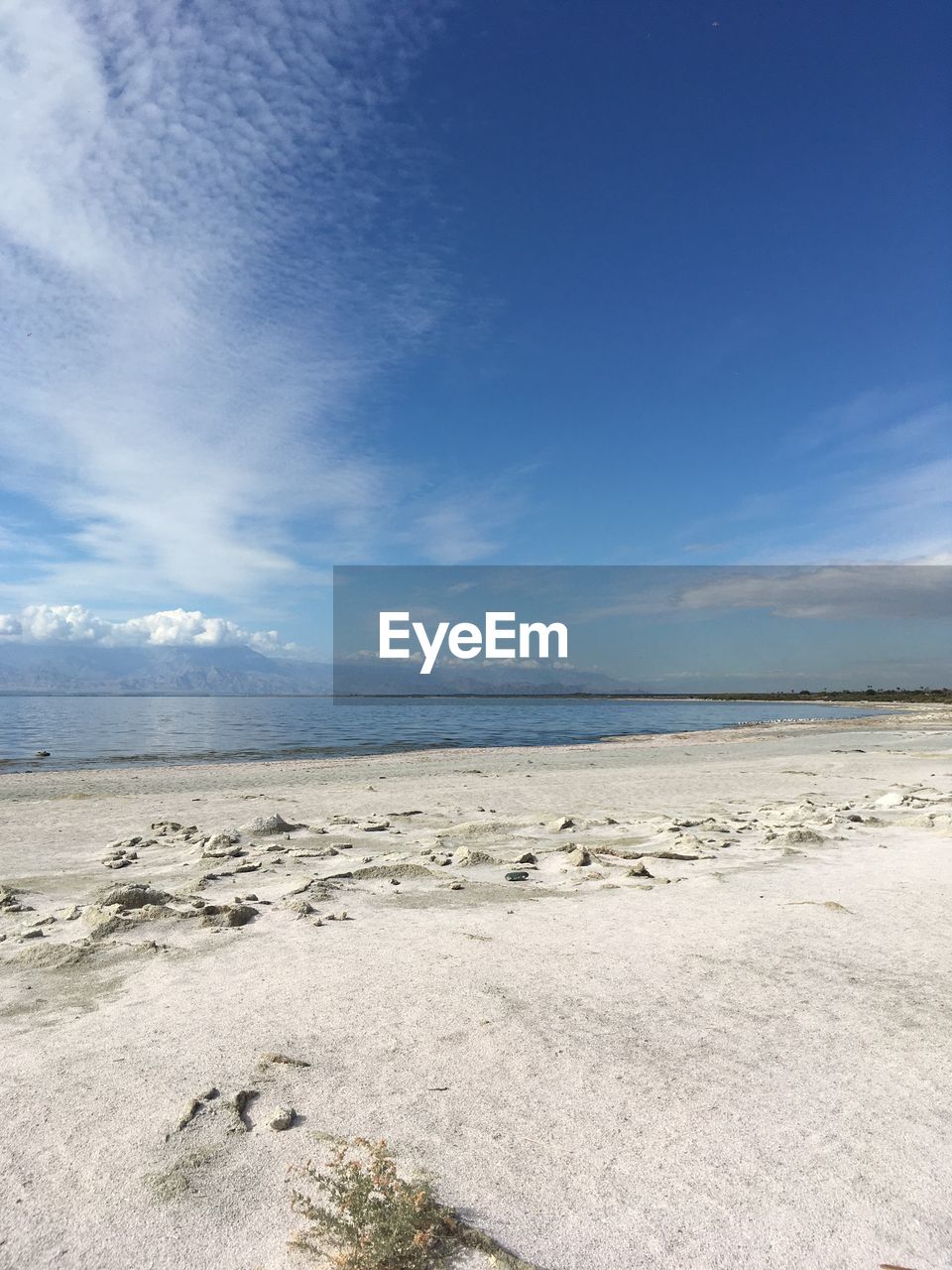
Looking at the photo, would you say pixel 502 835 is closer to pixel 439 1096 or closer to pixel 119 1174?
pixel 439 1096

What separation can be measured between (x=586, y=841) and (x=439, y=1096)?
609 cm

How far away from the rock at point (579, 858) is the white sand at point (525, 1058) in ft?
0.43

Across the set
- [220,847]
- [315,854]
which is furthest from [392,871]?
[220,847]

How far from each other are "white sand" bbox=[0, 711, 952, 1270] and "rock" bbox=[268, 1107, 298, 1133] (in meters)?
0.04

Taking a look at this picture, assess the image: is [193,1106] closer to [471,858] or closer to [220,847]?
[471,858]

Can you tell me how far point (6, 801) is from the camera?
1445 cm

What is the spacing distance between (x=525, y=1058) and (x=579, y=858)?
14.1 feet

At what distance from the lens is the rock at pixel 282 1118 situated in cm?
276

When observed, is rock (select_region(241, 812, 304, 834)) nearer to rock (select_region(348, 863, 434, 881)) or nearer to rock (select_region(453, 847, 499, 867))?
rock (select_region(348, 863, 434, 881))

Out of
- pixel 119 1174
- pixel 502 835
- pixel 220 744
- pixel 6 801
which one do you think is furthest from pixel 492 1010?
pixel 220 744

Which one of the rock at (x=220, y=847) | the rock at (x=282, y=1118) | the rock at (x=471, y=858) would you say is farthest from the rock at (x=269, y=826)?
the rock at (x=282, y=1118)

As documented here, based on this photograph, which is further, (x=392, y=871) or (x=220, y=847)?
(x=220, y=847)

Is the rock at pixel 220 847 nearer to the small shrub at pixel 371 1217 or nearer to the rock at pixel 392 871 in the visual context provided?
the rock at pixel 392 871

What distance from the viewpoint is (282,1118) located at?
278 cm
